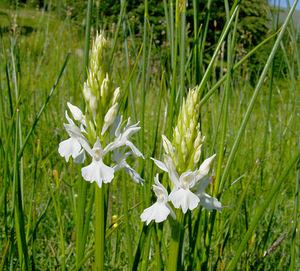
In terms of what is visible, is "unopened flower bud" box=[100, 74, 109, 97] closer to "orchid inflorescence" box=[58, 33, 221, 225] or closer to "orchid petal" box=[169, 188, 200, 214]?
"orchid inflorescence" box=[58, 33, 221, 225]

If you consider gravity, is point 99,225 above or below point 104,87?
below

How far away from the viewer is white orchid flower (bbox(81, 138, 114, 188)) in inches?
23.4

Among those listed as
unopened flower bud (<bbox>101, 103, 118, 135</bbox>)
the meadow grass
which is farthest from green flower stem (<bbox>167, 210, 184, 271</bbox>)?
unopened flower bud (<bbox>101, 103, 118, 135</bbox>)

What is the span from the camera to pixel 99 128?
24.7 inches

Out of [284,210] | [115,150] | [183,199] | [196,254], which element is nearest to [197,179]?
[183,199]

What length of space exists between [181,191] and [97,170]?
0.11 meters

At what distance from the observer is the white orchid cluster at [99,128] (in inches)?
24.0

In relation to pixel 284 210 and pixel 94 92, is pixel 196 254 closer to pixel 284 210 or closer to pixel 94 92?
pixel 94 92

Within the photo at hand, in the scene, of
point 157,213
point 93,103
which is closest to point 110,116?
point 93,103

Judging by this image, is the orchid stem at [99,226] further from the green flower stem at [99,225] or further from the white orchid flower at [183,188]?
the white orchid flower at [183,188]

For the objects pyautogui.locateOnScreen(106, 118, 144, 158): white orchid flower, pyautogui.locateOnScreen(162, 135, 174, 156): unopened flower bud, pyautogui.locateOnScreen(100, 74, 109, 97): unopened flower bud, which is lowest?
pyautogui.locateOnScreen(106, 118, 144, 158): white orchid flower

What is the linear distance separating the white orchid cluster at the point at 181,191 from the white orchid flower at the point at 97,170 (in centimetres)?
6

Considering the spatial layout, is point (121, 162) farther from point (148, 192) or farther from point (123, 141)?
point (148, 192)

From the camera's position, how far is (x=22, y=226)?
2.52 ft
